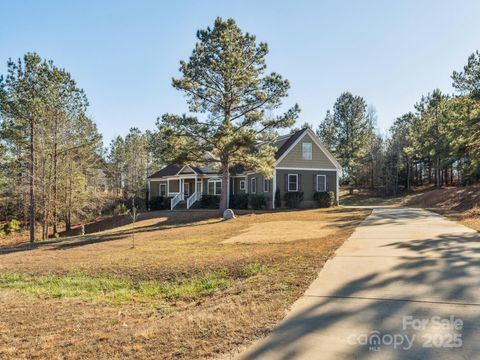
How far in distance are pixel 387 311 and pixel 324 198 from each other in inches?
917

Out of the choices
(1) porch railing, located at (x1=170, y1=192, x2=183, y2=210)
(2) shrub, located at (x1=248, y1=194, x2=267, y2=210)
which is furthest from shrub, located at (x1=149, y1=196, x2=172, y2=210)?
(2) shrub, located at (x1=248, y1=194, x2=267, y2=210)

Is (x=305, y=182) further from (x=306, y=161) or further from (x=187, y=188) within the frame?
(x=187, y=188)

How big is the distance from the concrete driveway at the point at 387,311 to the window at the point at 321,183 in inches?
796

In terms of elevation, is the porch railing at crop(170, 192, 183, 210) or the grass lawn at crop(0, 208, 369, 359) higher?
the porch railing at crop(170, 192, 183, 210)

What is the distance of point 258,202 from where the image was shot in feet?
89.0

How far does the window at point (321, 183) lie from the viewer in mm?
28281

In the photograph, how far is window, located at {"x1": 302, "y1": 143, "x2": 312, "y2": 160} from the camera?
91.5 feet

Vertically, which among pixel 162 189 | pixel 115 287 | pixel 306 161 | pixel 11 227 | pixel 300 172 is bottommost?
pixel 11 227

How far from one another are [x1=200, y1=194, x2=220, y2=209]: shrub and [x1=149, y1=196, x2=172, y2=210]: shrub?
14.4 ft

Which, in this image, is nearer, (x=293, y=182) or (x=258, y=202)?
(x=258, y=202)

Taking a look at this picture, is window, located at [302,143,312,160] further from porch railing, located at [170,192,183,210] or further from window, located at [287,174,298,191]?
porch railing, located at [170,192,183,210]

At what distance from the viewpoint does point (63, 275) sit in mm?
9281

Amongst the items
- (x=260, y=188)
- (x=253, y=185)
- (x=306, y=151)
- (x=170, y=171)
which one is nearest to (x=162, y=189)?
(x=170, y=171)

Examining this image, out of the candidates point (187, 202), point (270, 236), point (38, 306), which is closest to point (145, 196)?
point (187, 202)
